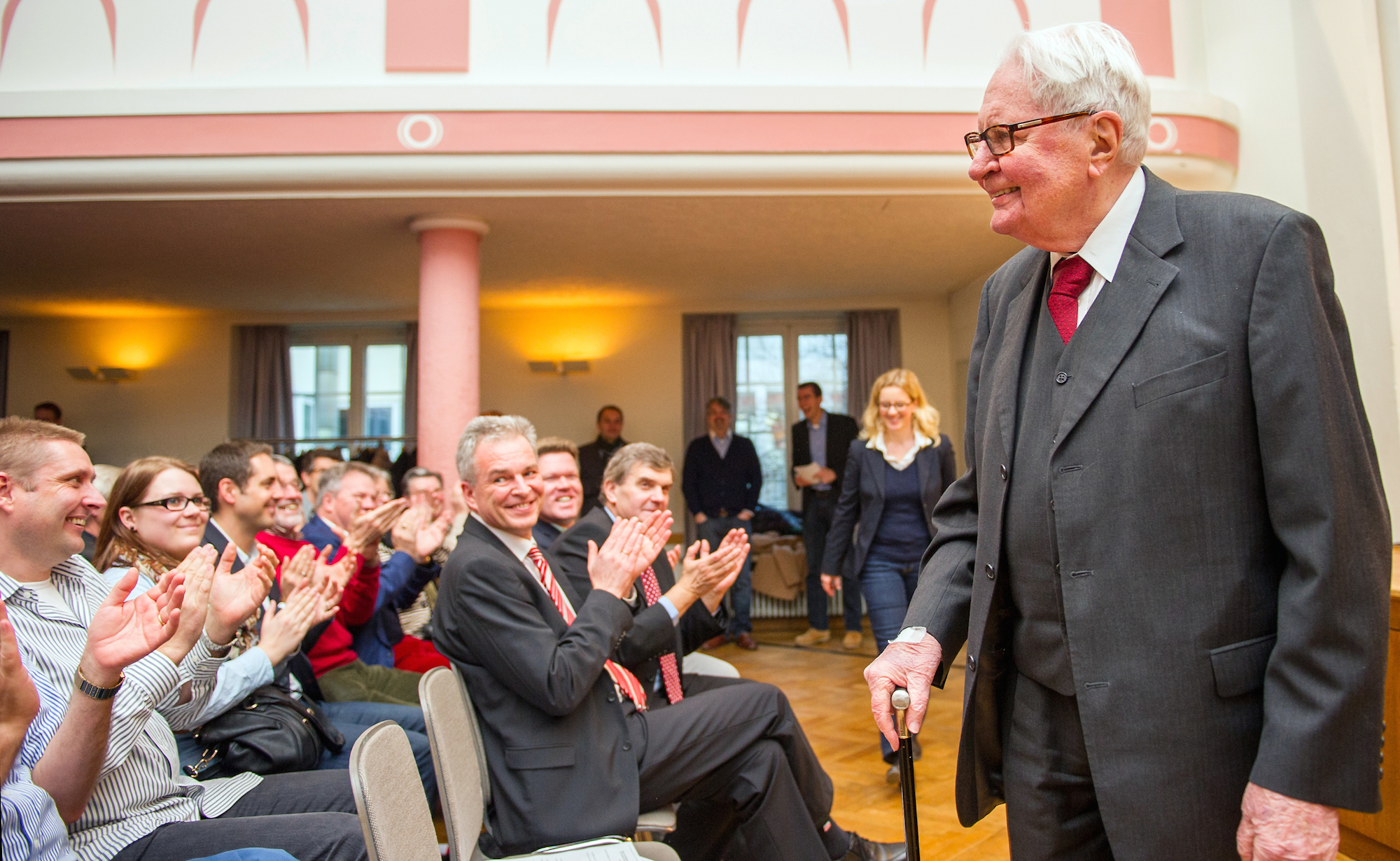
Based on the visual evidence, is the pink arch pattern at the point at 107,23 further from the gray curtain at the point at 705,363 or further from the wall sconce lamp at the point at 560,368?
the gray curtain at the point at 705,363

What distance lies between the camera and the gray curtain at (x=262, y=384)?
26.5 ft

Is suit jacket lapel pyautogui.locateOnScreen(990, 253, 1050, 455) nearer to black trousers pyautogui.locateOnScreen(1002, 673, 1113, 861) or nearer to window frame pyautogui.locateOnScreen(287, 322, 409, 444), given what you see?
black trousers pyautogui.locateOnScreen(1002, 673, 1113, 861)

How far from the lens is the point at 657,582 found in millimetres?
2742

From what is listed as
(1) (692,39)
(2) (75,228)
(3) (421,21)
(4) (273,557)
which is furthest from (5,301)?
(4) (273,557)

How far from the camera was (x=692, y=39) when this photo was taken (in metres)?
4.50

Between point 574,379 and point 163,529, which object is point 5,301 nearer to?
point 574,379

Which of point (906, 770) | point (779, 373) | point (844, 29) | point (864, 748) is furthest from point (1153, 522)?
point (779, 373)

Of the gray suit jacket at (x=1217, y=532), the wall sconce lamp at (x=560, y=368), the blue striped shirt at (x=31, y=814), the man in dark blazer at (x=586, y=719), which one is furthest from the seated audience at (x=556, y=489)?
the wall sconce lamp at (x=560, y=368)

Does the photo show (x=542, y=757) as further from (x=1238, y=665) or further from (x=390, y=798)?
(x=1238, y=665)

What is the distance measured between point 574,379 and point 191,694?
21.0ft

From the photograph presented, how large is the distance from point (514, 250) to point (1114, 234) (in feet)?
17.2

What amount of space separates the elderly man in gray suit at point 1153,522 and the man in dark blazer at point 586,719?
0.89 m

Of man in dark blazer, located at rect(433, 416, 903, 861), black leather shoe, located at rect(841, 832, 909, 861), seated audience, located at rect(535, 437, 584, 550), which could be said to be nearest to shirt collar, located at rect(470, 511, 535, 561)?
man in dark blazer, located at rect(433, 416, 903, 861)

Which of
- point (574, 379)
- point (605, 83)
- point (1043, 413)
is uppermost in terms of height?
point (605, 83)
